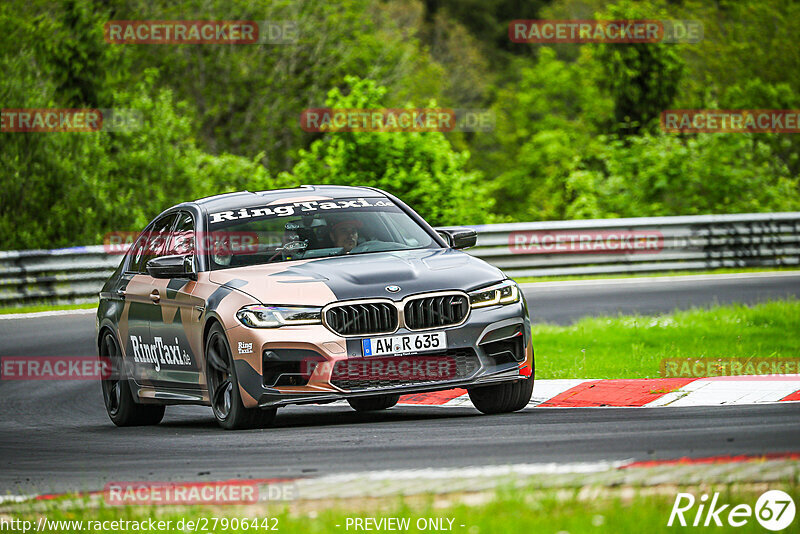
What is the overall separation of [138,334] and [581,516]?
6.29 metres

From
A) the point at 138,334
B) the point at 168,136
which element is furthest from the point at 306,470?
the point at 168,136

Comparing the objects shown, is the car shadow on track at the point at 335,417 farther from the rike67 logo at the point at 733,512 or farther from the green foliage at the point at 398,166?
the green foliage at the point at 398,166

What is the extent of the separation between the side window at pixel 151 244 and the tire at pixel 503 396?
288cm

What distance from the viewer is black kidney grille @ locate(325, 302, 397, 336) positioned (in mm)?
8961

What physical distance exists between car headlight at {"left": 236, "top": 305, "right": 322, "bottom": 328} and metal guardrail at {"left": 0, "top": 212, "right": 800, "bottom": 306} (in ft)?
42.7

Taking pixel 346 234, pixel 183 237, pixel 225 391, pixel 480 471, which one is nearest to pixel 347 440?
pixel 225 391

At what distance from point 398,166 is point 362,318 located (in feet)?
55.0

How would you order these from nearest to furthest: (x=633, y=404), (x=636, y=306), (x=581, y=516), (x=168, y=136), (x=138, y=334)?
(x=581, y=516)
(x=633, y=404)
(x=138, y=334)
(x=636, y=306)
(x=168, y=136)

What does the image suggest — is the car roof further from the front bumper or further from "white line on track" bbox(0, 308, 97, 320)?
"white line on track" bbox(0, 308, 97, 320)

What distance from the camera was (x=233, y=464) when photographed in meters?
7.56

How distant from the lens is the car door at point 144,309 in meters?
10.6

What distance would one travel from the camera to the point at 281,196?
35.1 feet

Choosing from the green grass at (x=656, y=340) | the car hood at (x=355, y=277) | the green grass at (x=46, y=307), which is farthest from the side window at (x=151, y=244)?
the green grass at (x=46, y=307)

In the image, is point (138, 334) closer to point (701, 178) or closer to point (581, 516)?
point (581, 516)
